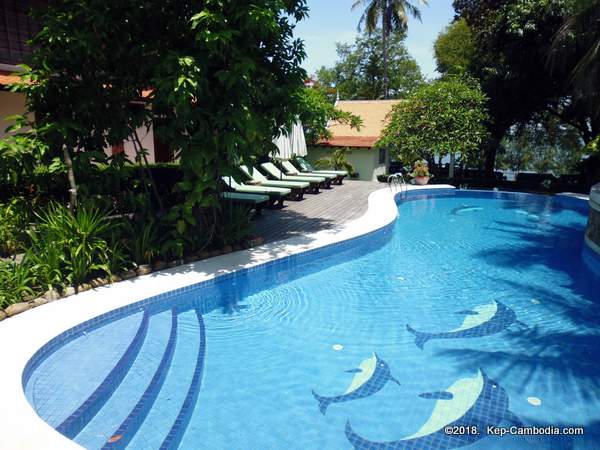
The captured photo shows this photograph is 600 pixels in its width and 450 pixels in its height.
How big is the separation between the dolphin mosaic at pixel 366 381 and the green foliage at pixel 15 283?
13.7 ft

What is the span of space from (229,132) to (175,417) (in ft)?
15.0

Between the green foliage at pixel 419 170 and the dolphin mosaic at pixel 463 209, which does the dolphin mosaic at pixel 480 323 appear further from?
the green foliage at pixel 419 170

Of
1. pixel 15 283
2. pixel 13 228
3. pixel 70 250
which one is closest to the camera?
pixel 15 283

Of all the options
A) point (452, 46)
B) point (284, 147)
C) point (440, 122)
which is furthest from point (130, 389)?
point (452, 46)

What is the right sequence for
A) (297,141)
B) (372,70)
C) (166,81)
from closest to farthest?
(166,81), (297,141), (372,70)

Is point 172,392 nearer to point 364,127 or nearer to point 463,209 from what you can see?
point 463,209

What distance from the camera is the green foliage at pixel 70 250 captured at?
6066 millimetres

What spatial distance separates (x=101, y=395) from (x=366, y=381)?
9.37ft

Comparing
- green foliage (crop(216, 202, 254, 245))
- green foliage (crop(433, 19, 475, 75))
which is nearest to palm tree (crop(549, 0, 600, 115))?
green foliage (crop(216, 202, 254, 245))

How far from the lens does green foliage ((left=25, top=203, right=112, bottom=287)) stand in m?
6.07

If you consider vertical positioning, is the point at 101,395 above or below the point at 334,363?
above

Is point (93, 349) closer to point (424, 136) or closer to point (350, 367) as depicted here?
point (350, 367)

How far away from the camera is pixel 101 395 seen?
427 centimetres

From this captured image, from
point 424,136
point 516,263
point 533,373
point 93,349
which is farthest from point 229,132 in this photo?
point 424,136
